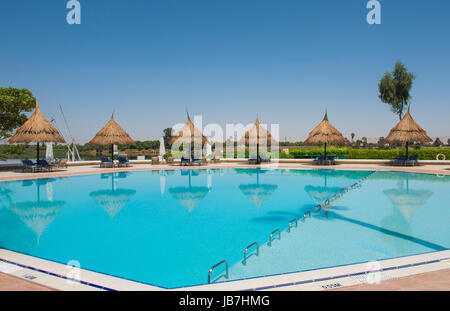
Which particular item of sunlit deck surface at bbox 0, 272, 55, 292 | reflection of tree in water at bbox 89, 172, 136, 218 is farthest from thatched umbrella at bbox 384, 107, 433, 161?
sunlit deck surface at bbox 0, 272, 55, 292

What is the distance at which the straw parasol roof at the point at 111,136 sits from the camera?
19.8 meters

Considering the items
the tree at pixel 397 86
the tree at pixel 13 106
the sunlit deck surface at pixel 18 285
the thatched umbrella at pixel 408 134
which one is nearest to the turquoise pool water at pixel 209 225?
the sunlit deck surface at pixel 18 285

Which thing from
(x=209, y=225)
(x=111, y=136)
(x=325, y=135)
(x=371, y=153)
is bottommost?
(x=209, y=225)

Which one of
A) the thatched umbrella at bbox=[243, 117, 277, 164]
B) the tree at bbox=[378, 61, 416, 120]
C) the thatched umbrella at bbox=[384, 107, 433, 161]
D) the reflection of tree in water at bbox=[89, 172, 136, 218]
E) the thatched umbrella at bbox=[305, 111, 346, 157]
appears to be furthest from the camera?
the tree at bbox=[378, 61, 416, 120]

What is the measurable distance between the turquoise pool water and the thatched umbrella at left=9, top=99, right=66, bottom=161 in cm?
490

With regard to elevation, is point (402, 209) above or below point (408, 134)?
below

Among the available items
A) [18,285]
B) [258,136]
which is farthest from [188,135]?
[18,285]

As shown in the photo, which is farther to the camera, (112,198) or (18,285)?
(112,198)

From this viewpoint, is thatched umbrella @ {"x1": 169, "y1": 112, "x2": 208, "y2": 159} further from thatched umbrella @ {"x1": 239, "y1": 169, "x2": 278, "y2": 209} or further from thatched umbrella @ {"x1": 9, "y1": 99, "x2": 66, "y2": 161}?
thatched umbrella @ {"x1": 239, "y1": 169, "x2": 278, "y2": 209}

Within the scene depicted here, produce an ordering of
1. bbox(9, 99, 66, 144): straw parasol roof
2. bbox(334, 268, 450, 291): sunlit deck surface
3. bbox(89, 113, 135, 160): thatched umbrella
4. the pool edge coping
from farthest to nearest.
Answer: bbox(89, 113, 135, 160): thatched umbrella
bbox(9, 99, 66, 144): straw parasol roof
the pool edge coping
bbox(334, 268, 450, 291): sunlit deck surface

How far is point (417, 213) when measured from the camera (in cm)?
788

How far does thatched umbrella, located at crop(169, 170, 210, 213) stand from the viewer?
9328 millimetres

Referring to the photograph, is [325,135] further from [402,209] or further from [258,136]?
[402,209]

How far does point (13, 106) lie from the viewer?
18250mm
